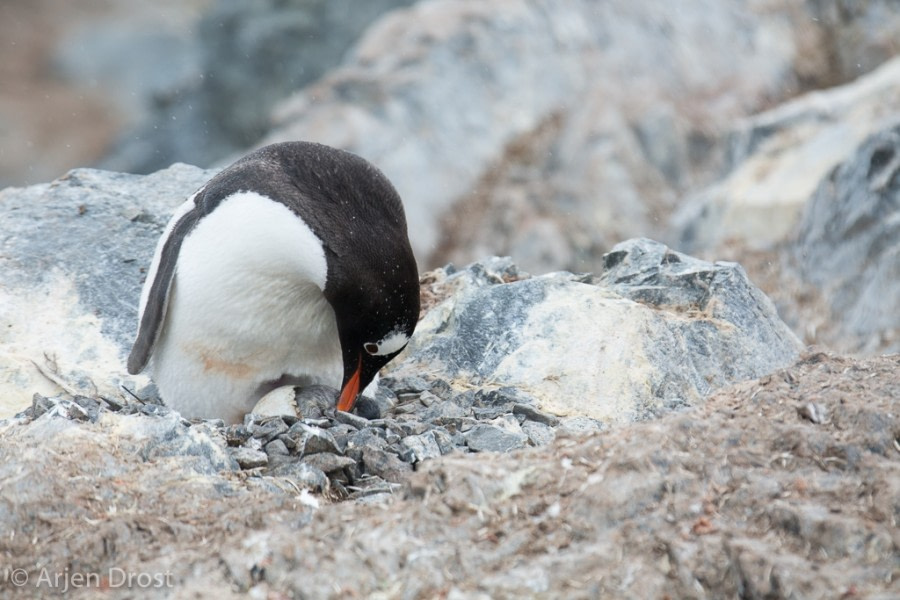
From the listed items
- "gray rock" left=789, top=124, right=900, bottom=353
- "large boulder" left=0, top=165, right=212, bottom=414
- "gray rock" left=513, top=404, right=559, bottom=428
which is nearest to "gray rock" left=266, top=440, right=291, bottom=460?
"gray rock" left=513, top=404, right=559, bottom=428

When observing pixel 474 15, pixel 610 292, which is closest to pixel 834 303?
pixel 610 292

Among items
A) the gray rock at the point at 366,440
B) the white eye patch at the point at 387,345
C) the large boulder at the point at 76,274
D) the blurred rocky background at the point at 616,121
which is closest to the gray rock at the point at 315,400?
the white eye patch at the point at 387,345

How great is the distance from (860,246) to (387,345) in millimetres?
5101

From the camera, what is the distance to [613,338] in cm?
→ 508

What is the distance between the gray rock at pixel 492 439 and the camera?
4.13 m

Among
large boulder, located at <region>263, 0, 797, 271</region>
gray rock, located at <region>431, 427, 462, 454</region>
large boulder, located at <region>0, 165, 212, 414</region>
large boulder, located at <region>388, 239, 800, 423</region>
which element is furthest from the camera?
large boulder, located at <region>263, 0, 797, 271</region>

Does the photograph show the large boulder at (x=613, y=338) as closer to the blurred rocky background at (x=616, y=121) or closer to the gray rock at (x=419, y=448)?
the gray rock at (x=419, y=448)

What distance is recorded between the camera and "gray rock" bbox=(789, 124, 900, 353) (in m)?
7.98

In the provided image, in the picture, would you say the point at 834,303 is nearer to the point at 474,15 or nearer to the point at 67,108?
the point at 474,15

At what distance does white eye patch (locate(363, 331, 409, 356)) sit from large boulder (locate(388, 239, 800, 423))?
431mm

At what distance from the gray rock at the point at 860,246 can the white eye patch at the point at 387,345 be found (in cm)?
429

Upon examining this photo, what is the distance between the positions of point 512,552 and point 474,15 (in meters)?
11.4

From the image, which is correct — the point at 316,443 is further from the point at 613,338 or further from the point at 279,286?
the point at 613,338

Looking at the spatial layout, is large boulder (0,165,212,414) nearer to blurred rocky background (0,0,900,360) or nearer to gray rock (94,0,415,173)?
blurred rocky background (0,0,900,360)
